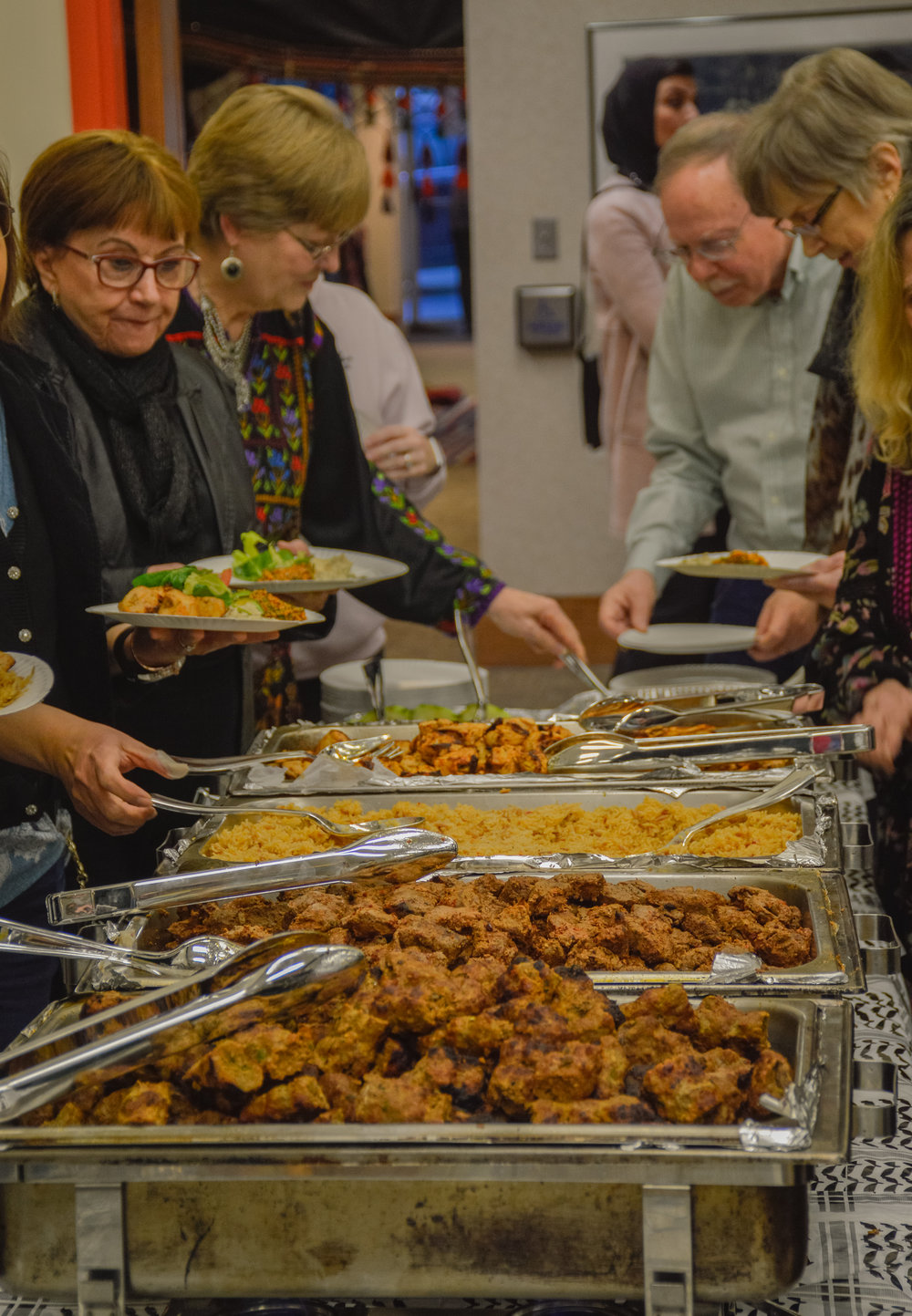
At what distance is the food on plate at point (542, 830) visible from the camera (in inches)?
52.6

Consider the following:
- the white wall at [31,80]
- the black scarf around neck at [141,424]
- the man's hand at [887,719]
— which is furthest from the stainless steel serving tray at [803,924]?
the white wall at [31,80]

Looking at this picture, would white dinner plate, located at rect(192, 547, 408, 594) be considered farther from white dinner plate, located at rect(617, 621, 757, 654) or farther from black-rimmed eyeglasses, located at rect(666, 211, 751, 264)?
black-rimmed eyeglasses, located at rect(666, 211, 751, 264)

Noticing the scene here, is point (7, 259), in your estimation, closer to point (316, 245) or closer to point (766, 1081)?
point (316, 245)

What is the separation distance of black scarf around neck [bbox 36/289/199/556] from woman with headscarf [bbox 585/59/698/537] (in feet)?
7.87

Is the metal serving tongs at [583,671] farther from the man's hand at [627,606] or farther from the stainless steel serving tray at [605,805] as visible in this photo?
the stainless steel serving tray at [605,805]

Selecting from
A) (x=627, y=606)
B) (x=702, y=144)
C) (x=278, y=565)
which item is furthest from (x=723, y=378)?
(x=278, y=565)

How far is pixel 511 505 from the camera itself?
541 cm

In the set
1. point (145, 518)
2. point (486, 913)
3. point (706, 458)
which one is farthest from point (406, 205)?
point (486, 913)

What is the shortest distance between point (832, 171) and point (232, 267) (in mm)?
945

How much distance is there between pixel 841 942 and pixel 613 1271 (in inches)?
15.9

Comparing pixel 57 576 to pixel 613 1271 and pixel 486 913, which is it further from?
pixel 613 1271

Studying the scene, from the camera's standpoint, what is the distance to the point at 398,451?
2.86 m

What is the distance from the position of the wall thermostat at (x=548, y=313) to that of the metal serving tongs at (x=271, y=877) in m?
4.23

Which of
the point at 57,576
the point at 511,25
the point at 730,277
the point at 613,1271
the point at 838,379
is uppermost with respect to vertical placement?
the point at 511,25
